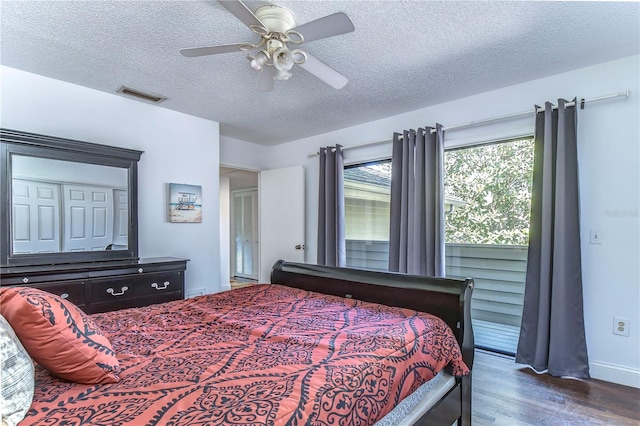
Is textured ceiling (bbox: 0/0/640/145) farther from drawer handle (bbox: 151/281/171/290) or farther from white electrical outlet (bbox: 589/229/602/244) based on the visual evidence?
drawer handle (bbox: 151/281/171/290)

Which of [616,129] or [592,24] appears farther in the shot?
[616,129]

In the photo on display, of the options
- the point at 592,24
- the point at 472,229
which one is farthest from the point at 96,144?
the point at 592,24

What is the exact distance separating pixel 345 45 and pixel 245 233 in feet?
16.8

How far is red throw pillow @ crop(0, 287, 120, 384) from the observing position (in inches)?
39.9

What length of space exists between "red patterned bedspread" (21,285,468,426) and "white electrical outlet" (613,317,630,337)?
1.69m

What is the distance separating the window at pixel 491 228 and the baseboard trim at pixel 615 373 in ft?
1.94

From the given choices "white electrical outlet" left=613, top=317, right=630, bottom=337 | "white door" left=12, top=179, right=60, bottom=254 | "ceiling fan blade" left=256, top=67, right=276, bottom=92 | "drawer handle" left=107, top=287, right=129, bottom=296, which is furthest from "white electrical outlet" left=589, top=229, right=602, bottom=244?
"white door" left=12, top=179, right=60, bottom=254

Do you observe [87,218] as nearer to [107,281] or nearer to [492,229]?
[107,281]

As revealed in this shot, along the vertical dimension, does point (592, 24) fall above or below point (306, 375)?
above

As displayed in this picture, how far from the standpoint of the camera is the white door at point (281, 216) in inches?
180

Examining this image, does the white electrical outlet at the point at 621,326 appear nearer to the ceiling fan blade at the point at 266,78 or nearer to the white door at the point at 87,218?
the ceiling fan blade at the point at 266,78

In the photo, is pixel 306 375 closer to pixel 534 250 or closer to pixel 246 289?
pixel 246 289

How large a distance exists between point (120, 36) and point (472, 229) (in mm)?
3377

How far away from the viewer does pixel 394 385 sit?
1215 mm
